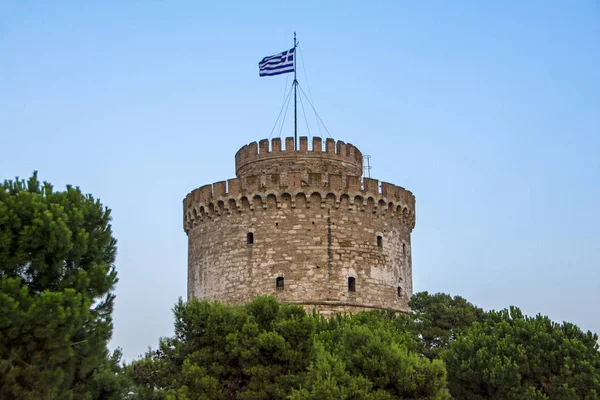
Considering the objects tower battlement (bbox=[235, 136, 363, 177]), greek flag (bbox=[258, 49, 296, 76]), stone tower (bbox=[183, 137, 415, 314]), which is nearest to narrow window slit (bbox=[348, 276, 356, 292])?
stone tower (bbox=[183, 137, 415, 314])

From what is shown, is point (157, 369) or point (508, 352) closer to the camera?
point (157, 369)

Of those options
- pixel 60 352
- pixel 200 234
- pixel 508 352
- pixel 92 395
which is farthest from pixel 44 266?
pixel 200 234

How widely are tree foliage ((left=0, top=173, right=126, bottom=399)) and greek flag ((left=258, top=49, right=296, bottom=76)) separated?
14712mm

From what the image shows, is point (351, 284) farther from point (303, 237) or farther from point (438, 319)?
point (438, 319)

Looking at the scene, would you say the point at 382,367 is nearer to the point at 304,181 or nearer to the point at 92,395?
the point at 92,395

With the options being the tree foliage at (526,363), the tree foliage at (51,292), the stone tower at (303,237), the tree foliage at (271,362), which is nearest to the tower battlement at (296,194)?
the stone tower at (303,237)

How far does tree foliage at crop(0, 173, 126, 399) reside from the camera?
52.7 ft

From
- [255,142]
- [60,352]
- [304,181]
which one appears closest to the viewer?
[60,352]

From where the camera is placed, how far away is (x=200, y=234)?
31062 millimetres

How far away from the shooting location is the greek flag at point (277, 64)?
31828 mm

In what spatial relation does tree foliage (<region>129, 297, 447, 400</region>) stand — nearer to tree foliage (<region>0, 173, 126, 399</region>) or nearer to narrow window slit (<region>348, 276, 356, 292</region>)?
tree foliage (<region>0, 173, 126, 399</region>)

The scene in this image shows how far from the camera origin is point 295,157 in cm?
3098

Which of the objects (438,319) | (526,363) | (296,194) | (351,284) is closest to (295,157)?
(296,194)

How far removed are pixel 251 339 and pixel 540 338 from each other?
7.92m
